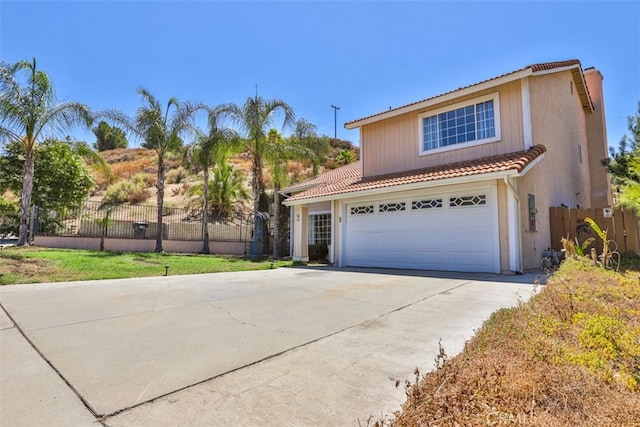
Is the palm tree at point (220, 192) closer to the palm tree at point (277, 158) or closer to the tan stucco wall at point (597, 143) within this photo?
the palm tree at point (277, 158)

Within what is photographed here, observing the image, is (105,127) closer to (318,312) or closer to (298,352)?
(318,312)

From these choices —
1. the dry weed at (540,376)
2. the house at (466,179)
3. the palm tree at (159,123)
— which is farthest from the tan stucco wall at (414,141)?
the palm tree at (159,123)

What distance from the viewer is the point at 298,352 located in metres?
3.42

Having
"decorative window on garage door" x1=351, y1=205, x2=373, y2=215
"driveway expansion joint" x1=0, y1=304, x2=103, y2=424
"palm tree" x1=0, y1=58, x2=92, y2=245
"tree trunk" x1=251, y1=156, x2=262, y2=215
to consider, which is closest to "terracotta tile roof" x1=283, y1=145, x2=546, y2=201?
"decorative window on garage door" x1=351, y1=205, x2=373, y2=215

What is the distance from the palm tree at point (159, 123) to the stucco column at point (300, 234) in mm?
6602

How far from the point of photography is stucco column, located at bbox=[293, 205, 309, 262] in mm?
15719

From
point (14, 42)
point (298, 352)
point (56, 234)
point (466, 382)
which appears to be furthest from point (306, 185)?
point (466, 382)

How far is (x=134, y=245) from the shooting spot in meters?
16.9

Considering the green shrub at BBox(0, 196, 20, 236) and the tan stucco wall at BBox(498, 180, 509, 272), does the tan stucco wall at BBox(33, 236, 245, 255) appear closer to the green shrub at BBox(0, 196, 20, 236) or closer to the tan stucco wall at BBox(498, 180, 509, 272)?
the green shrub at BBox(0, 196, 20, 236)

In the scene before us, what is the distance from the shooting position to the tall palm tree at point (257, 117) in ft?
53.4

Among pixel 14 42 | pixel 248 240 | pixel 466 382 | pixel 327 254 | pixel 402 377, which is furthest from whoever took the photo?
pixel 248 240

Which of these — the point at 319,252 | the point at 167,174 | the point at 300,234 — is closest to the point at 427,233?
the point at 319,252

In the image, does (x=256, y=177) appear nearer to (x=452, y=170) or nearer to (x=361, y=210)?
(x=361, y=210)

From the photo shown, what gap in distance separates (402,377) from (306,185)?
15310 mm
